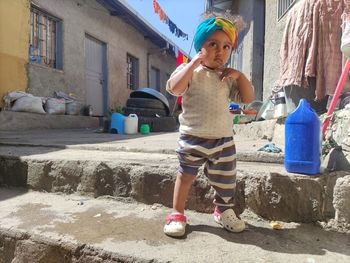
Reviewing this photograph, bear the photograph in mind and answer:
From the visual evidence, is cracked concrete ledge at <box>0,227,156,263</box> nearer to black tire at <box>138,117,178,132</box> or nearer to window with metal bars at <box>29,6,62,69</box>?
black tire at <box>138,117,178,132</box>

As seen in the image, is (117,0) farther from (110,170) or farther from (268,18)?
(110,170)

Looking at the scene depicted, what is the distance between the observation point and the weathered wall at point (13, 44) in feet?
19.2

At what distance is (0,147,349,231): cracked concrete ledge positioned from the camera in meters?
1.69

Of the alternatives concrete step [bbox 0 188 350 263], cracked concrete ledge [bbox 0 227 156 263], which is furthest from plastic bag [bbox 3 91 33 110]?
cracked concrete ledge [bbox 0 227 156 263]

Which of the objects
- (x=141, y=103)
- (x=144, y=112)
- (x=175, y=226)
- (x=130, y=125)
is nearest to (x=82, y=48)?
(x=141, y=103)

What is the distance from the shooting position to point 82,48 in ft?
27.5

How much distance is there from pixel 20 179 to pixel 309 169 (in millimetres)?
2101

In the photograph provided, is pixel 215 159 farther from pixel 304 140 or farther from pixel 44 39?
pixel 44 39

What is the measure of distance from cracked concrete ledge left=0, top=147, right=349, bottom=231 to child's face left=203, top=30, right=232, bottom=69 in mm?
676

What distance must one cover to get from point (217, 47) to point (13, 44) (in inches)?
223

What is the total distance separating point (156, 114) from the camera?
7.01 metres

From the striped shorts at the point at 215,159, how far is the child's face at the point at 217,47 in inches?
16.6

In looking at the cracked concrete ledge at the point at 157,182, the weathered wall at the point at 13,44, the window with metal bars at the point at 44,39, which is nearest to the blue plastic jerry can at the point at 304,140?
the cracked concrete ledge at the point at 157,182

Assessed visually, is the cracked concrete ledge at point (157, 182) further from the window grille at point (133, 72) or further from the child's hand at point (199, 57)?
the window grille at point (133, 72)
